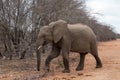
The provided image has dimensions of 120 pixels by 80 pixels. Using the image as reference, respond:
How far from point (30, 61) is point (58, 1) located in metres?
3.53

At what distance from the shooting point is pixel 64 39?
49.0 feet

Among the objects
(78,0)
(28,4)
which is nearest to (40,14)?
(28,4)

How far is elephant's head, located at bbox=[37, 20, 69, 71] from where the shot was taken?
47.9 feet

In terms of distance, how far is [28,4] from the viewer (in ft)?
64.4

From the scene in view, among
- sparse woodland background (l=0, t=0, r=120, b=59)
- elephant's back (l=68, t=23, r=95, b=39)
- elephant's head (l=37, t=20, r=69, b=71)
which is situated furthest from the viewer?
sparse woodland background (l=0, t=0, r=120, b=59)

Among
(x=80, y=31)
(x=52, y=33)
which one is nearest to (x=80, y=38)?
(x=80, y=31)

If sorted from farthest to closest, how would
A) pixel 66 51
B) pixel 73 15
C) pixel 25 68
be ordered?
pixel 73 15 < pixel 25 68 < pixel 66 51

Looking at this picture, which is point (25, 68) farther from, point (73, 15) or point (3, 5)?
point (73, 15)

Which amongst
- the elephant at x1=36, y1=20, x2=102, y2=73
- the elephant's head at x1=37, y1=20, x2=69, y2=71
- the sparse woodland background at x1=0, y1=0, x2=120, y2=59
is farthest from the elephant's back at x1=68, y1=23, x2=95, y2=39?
the sparse woodland background at x1=0, y1=0, x2=120, y2=59

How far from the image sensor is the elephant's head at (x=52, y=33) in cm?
1459

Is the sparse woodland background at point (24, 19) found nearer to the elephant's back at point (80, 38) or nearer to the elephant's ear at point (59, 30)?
the elephant's back at point (80, 38)

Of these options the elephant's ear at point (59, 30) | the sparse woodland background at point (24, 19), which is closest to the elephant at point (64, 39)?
the elephant's ear at point (59, 30)

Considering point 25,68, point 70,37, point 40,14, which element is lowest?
point 25,68

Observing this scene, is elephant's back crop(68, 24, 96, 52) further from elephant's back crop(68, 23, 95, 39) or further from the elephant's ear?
the elephant's ear
